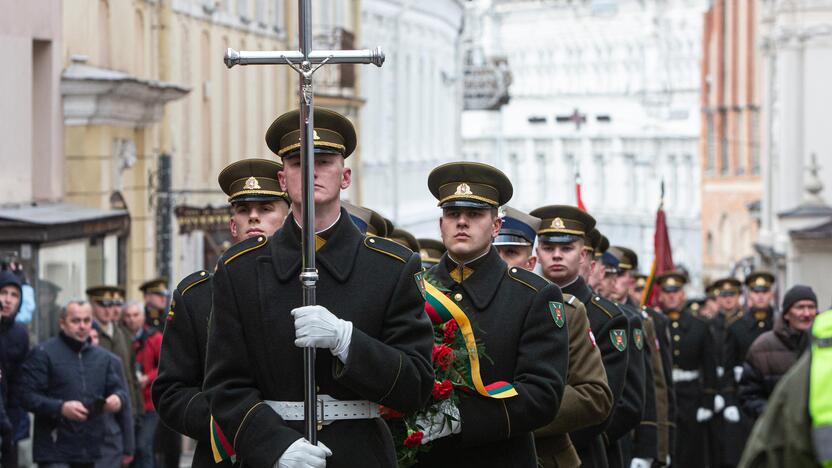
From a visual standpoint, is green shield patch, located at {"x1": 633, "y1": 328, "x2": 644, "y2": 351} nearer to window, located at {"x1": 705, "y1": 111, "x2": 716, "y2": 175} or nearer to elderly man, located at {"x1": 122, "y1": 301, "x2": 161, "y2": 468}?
elderly man, located at {"x1": 122, "y1": 301, "x2": 161, "y2": 468}

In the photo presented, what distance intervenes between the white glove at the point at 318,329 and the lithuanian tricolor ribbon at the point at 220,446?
28.6 inches

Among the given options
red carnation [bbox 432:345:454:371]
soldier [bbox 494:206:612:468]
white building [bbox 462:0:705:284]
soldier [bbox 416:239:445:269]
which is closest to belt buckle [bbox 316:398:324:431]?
red carnation [bbox 432:345:454:371]

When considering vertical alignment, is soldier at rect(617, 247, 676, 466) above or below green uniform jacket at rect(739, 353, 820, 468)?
below

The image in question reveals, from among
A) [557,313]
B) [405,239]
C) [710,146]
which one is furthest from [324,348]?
[710,146]

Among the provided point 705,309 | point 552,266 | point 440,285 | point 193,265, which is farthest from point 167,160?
point 440,285

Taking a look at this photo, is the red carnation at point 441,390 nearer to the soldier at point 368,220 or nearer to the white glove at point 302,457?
the white glove at point 302,457

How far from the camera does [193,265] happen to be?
27641 millimetres

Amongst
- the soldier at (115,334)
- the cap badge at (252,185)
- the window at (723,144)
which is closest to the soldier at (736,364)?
the soldier at (115,334)

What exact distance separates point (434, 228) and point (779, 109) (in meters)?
12.4

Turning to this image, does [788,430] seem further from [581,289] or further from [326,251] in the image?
[581,289]

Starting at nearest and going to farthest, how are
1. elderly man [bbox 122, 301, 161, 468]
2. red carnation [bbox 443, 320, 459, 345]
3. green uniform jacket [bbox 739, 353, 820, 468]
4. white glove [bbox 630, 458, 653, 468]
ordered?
green uniform jacket [bbox 739, 353, 820, 468] < red carnation [bbox 443, 320, 459, 345] < white glove [bbox 630, 458, 653, 468] < elderly man [bbox 122, 301, 161, 468]

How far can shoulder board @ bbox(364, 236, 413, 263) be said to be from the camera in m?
6.93

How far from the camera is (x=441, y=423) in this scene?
762 cm

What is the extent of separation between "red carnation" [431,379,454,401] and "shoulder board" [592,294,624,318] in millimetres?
2889
